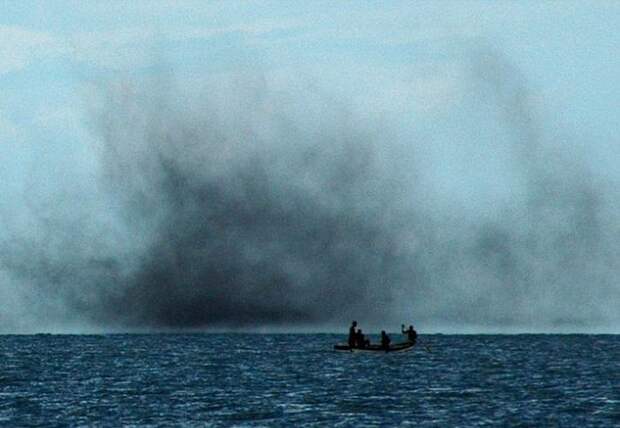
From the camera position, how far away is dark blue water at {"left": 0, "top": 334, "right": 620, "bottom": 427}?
72.1 metres

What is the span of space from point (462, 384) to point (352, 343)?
4232 cm

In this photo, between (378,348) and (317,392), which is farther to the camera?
(378,348)

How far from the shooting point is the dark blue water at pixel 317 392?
7206 cm

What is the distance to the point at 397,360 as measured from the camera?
132 m

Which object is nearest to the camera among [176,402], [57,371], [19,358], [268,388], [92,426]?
[92,426]

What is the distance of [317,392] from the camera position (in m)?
89.5

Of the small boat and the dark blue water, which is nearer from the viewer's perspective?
the dark blue water

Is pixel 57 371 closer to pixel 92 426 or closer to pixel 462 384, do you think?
pixel 462 384

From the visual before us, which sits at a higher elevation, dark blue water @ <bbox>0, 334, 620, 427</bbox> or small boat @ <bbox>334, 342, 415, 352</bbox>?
small boat @ <bbox>334, 342, 415, 352</bbox>

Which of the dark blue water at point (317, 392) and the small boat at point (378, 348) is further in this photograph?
the small boat at point (378, 348)

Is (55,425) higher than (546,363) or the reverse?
the reverse

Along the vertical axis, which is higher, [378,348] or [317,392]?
[378,348]

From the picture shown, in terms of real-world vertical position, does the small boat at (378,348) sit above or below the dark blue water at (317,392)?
above

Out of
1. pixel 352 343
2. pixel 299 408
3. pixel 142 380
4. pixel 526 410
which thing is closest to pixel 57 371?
pixel 142 380
